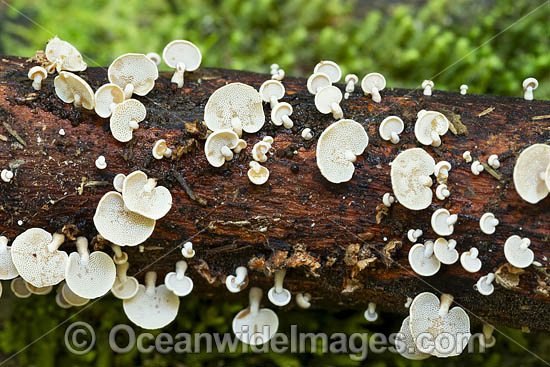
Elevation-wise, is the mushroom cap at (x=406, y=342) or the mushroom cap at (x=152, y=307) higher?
the mushroom cap at (x=152, y=307)

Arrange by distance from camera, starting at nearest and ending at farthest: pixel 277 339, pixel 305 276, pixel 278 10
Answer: pixel 305 276
pixel 277 339
pixel 278 10

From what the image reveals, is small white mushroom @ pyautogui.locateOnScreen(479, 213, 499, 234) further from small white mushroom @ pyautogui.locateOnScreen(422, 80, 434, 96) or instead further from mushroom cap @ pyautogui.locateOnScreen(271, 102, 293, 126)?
mushroom cap @ pyautogui.locateOnScreen(271, 102, 293, 126)

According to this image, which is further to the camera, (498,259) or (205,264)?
(205,264)

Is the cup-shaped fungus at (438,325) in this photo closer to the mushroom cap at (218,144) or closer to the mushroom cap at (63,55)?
the mushroom cap at (218,144)

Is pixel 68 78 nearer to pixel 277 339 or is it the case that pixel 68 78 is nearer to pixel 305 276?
pixel 305 276

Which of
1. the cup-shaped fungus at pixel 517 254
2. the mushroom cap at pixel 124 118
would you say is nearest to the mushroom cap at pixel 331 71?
the mushroom cap at pixel 124 118

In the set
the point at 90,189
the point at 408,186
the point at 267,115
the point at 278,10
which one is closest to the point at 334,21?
the point at 278,10
